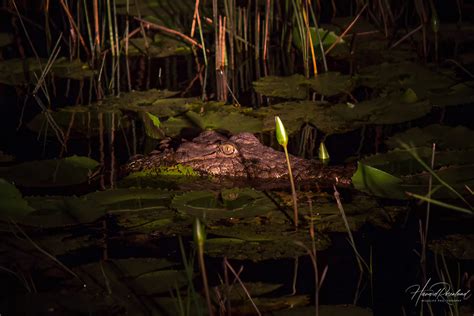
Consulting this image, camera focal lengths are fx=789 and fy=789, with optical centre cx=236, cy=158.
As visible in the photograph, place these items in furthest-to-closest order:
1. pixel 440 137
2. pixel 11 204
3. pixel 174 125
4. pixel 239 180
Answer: pixel 174 125
pixel 440 137
pixel 239 180
pixel 11 204

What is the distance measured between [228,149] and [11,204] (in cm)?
123

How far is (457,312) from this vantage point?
88.8 inches

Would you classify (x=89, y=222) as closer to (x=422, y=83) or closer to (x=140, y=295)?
(x=140, y=295)

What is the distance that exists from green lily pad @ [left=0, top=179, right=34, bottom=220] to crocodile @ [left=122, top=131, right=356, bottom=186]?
0.81 m

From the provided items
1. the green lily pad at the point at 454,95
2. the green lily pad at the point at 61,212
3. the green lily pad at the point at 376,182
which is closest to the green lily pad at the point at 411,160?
the green lily pad at the point at 376,182

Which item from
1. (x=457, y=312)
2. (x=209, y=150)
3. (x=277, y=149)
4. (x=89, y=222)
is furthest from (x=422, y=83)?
(x=457, y=312)

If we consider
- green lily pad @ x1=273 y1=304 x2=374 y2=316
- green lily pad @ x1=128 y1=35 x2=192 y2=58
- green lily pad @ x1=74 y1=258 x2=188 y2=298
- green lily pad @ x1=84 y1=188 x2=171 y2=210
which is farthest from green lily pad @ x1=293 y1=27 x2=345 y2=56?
green lily pad @ x1=273 y1=304 x2=374 y2=316

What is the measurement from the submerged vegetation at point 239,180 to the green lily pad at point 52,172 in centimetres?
1

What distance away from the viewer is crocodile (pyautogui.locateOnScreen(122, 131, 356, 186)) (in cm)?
406

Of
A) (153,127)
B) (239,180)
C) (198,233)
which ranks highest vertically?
(198,233)

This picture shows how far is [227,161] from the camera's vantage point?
4.14 meters

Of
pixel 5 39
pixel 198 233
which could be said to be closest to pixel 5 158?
pixel 198 233

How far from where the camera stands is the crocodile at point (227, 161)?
4059 mm

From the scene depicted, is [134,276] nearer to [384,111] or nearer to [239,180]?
[239,180]
